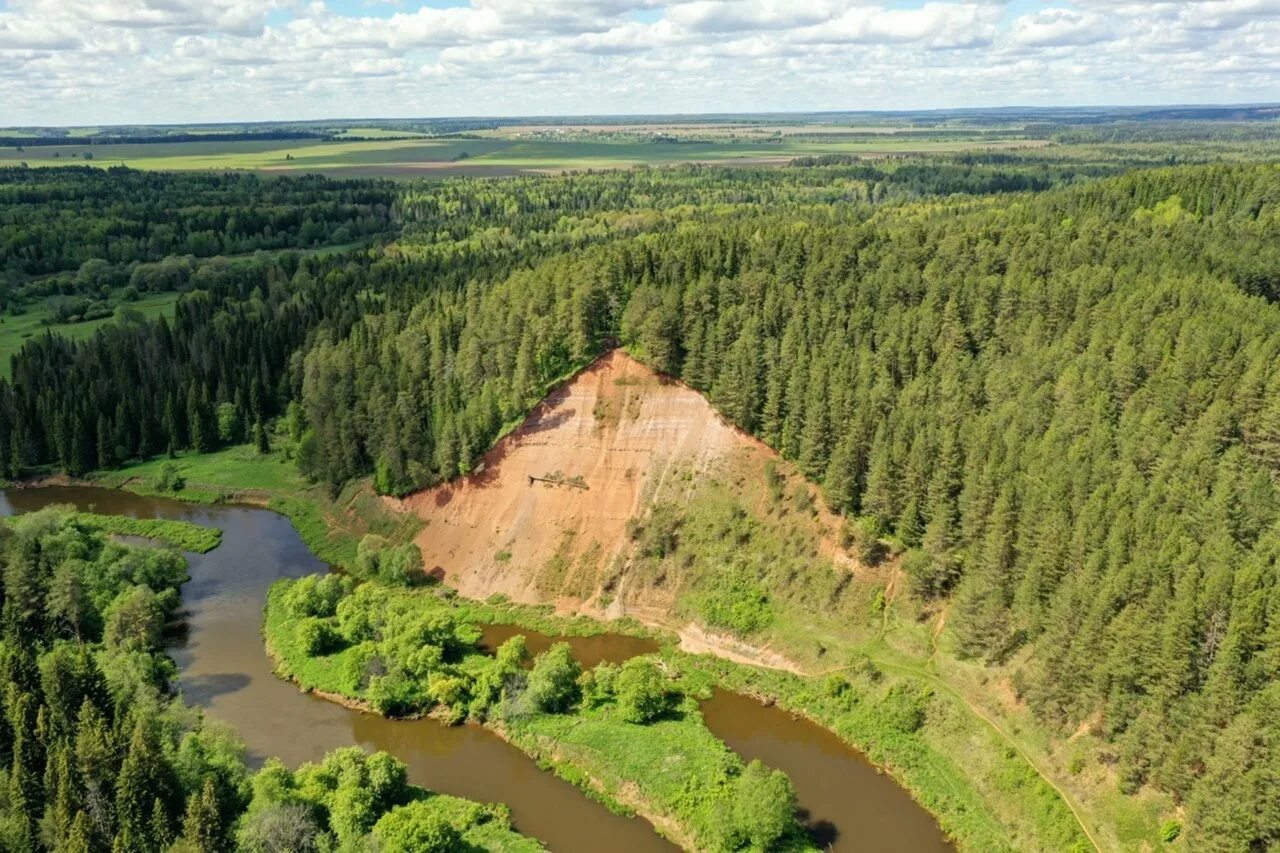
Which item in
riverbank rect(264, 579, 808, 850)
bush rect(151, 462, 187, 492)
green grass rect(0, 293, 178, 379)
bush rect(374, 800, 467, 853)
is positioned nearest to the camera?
bush rect(374, 800, 467, 853)

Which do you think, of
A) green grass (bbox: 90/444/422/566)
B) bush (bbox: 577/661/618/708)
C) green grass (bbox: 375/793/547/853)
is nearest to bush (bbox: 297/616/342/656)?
green grass (bbox: 90/444/422/566)

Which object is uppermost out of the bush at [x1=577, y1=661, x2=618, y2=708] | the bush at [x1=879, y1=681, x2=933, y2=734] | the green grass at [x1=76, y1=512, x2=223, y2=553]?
the bush at [x1=577, y1=661, x2=618, y2=708]

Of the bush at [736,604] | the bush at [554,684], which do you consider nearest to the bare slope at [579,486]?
the bush at [736,604]

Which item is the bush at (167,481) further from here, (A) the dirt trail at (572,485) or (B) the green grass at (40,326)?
(B) the green grass at (40,326)

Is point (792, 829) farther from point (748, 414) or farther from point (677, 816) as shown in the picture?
point (748, 414)

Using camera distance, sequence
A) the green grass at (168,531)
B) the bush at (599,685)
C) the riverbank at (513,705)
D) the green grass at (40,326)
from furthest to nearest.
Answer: the green grass at (40,326), the green grass at (168,531), the bush at (599,685), the riverbank at (513,705)

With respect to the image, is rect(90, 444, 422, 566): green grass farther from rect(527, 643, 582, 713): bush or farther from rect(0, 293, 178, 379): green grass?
rect(0, 293, 178, 379): green grass

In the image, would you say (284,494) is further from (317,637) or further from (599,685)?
(599,685)

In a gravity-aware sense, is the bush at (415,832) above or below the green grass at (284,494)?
above

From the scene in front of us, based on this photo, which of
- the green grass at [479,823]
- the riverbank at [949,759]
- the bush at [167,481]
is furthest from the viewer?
the bush at [167,481]
